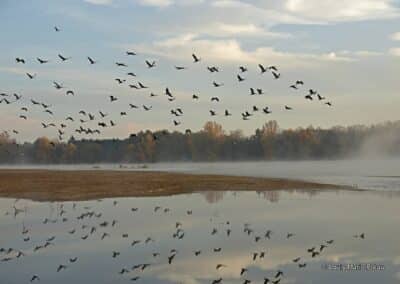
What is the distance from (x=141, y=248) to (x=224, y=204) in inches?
676

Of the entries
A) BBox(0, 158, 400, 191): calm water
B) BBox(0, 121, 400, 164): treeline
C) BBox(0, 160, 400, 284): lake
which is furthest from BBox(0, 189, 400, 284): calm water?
BBox(0, 121, 400, 164): treeline

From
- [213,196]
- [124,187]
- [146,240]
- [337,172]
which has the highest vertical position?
[146,240]

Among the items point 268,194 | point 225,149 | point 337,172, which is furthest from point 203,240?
point 225,149

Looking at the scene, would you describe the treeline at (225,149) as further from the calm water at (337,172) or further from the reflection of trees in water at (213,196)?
the reflection of trees in water at (213,196)

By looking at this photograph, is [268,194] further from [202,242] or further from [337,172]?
[337,172]

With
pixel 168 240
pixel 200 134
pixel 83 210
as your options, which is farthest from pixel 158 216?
pixel 200 134

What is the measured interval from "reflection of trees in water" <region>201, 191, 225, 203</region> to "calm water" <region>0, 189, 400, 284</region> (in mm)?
2720

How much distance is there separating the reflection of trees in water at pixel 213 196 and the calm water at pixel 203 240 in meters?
2.72

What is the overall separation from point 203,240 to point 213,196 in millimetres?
22739

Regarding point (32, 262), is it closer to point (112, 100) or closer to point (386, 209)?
point (112, 100)

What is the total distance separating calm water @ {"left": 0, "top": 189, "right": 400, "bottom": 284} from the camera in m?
17.0

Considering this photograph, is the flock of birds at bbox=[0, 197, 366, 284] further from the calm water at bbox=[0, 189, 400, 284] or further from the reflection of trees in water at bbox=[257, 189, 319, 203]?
the reflection of trees in water at bbox=[257, 189, 319, 203]

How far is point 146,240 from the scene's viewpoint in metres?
23.6

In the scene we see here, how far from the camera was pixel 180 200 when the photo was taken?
42.6 meters
